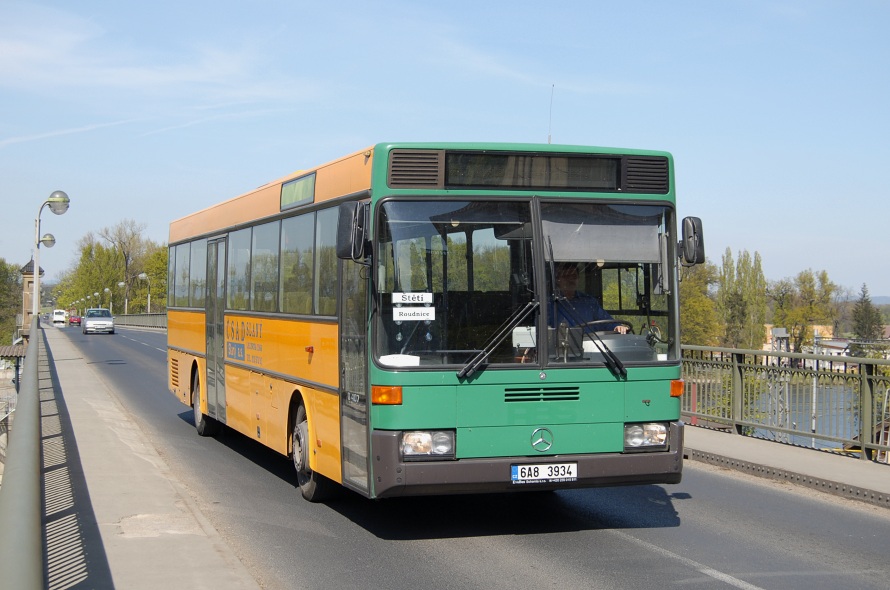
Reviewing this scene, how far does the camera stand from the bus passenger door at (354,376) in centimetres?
771

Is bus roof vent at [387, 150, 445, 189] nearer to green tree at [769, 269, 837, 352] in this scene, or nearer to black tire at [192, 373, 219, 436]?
black tire at [192, 373, 219, 436]

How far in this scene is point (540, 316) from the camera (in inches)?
296

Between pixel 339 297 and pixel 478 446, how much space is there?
1930 millimetres

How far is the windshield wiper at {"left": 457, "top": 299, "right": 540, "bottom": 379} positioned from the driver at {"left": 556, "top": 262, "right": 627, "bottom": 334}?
0.21 metres

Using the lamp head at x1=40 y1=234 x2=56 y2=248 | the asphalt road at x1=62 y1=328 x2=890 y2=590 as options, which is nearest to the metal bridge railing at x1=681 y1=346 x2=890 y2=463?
the asphalt road at x1=62 y1=328 x2=890 y2=590

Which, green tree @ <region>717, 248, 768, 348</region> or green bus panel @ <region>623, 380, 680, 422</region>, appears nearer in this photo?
green bus panel @ <region>623, 380, 680, 422</region>

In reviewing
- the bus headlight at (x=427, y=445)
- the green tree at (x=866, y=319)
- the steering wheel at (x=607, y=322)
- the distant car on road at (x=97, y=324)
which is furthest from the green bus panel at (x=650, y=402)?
the green tree at (x=866, y=319)

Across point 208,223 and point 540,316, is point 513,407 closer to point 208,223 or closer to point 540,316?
point 540,316

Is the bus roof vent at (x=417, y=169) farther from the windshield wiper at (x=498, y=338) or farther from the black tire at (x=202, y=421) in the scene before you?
the black tire at (x=202, y=421)

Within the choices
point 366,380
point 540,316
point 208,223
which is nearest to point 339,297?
point 366,380

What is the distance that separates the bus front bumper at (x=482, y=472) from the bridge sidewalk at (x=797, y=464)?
346 cm

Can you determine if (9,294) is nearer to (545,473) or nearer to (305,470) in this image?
(305,470)

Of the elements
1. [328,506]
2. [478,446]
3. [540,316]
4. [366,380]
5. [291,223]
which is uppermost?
[291,223]

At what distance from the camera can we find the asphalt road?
22.1 ft
